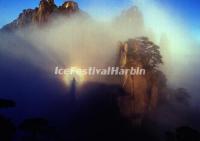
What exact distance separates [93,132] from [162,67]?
60.4 metres

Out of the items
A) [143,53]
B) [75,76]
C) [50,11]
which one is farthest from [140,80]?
[50,11]

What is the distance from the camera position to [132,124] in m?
86.8

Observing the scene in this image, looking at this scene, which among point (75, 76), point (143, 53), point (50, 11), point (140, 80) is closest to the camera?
point (140, 80)

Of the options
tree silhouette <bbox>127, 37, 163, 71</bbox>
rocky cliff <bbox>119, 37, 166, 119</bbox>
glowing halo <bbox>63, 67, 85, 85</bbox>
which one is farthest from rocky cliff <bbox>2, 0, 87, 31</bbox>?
tree silhouette <bbox>127, 37, 163, 71</bbox>

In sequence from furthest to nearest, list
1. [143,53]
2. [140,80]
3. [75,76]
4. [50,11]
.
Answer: [50,11] < [75,76] < [143,53] < [140,80]

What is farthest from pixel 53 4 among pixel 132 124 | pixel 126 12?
pixel 132 124

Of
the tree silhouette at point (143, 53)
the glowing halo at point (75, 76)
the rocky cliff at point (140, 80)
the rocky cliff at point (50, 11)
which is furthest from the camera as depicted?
the rocky cliff at point (50, 11)

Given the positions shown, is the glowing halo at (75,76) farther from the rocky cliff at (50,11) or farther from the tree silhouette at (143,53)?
the rocky cliff at (50,11)

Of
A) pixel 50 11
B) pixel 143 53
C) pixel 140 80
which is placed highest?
pixel 50 11

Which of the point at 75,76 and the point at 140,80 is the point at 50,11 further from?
the point at 140,80

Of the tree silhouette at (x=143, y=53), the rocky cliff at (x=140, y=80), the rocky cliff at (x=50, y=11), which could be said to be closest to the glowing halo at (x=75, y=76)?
the rocky cliff at (x=140, y=80)

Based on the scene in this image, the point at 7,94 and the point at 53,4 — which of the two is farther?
the point at 53,4

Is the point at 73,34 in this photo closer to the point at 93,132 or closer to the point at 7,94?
the point at 7,94

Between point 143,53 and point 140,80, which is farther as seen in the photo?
point 143,53
